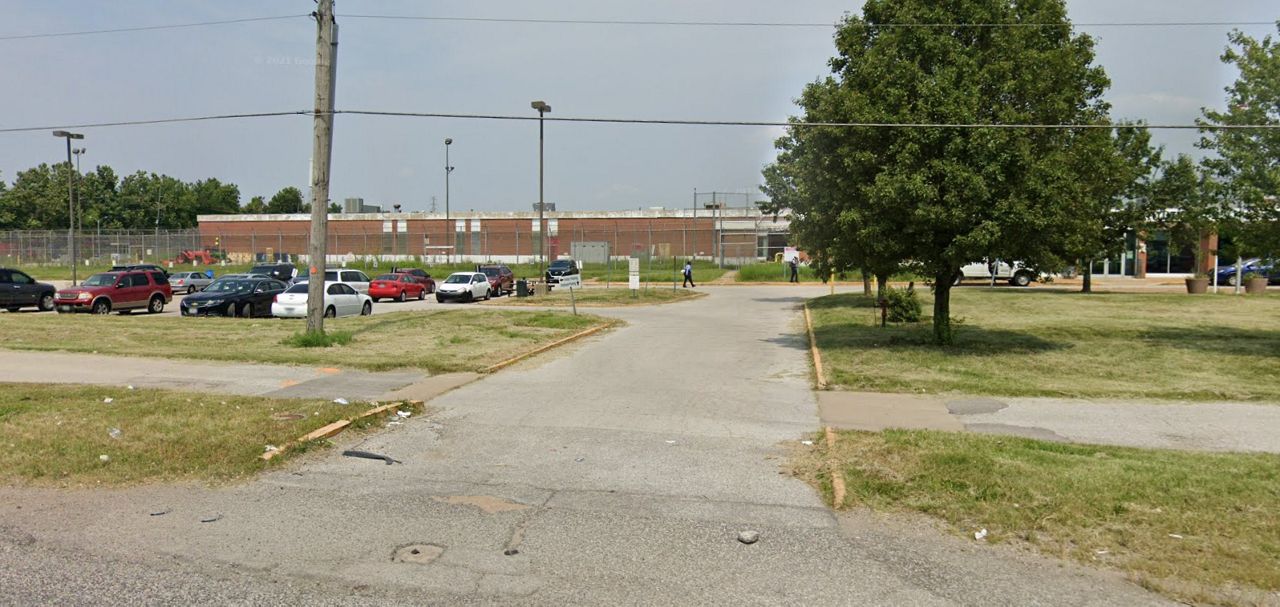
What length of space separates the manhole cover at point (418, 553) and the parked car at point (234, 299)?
2479 centimetres

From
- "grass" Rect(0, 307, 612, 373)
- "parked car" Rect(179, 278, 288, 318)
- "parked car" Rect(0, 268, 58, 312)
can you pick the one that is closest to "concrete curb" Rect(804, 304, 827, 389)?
"grass" Rect(0, 307, 612, 373)

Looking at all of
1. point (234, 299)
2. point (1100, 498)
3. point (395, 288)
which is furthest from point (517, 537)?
point (395, 288)

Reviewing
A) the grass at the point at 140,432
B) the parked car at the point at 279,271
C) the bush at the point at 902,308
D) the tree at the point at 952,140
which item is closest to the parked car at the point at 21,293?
the parked car at the point at 279,271

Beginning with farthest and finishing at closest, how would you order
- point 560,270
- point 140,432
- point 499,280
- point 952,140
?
point 560,270, point 499,280, point 952,140, point 140,432

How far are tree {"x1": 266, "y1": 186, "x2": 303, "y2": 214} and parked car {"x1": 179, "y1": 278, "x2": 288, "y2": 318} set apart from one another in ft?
352

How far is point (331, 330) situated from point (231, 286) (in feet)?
30.3

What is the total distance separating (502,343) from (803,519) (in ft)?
44.7

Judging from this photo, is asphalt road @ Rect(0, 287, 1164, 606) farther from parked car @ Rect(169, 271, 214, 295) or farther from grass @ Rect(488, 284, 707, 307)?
parked car @ Rect(169, 271, 214, 295)

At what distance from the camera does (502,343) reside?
19594 millimetres

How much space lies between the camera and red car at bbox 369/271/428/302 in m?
39.8

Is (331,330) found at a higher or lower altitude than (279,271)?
lower

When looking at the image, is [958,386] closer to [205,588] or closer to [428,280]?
[205,588]

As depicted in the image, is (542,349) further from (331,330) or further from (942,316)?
(942,316)

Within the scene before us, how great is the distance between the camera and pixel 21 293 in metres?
29.3
